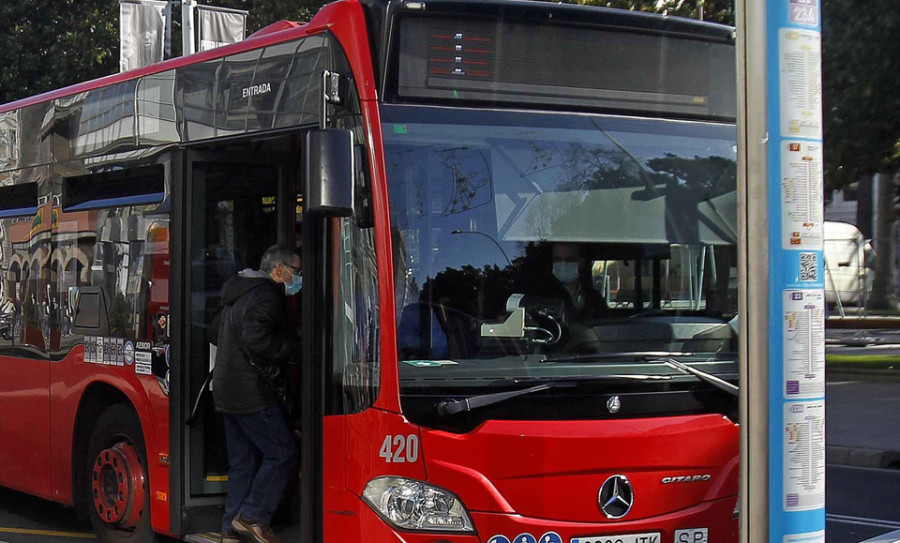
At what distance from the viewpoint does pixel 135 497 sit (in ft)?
22.7

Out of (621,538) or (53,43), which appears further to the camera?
(53,43)

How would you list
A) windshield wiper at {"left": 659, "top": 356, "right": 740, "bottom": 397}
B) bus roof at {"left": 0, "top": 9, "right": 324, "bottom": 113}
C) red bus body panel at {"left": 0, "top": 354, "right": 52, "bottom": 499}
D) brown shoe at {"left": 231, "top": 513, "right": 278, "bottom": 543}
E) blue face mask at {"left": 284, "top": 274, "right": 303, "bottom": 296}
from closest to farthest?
windshield wiper at {"left": 659, "top": 356, "right": 740, "bottom": 397} < bus roof at {"left": 0, "top": 9, "right": 324, "bottom": 113} < brown shoe at {"left": 231, "top": 513, "right": 278, "bottom": 543} < blue face mask at {"left": 284, "top": 274, "right": 303, "bottom": 296} < red bus body panel at {"left": 0, "top": 354, "right": 52, "bottom": 499}

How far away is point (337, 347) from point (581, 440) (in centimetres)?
118

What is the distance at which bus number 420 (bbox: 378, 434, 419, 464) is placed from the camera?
498 cm

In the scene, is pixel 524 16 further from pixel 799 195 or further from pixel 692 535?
pixel 692 535

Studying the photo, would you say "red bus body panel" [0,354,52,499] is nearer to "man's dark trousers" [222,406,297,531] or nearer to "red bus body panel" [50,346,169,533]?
"red bus body panel" [50,346,169,533]

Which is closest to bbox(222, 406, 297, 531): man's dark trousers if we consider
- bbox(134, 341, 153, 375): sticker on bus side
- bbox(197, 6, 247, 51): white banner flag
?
bbox(134, 341, 153, 375): sticker on bus side

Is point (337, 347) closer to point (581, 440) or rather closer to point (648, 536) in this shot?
point (581, 440)

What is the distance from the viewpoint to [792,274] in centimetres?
432

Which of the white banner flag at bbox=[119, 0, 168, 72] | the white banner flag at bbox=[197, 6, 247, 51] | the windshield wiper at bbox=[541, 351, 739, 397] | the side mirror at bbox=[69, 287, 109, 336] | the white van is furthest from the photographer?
the white van

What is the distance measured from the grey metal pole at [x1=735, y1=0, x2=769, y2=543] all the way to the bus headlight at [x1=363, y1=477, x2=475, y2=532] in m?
1.22

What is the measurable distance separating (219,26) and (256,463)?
1106 centimetres

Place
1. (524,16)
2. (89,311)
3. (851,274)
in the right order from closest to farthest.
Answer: (524,16) < (89,311) < (851,274)

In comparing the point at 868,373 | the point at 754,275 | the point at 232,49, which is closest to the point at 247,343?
the point at 232,49
